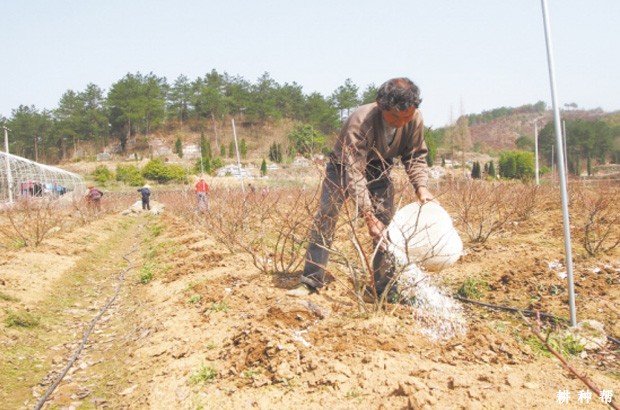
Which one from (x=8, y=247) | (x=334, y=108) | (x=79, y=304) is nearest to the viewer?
(x=79, y=304)

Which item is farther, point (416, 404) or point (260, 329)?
point (260, 329)

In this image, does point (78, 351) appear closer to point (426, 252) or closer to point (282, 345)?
point (282, 345)

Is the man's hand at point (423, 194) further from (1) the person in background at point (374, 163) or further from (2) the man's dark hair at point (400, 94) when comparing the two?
(2) the man's dark hair at point (400, 94)

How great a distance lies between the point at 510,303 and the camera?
3516 mm

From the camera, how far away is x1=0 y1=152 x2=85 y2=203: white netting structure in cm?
1443

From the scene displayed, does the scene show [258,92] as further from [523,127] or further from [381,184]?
[523,127]

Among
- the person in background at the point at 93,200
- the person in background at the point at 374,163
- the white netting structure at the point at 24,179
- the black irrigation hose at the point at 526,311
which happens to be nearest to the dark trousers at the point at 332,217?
the person in background at the point at 374,163

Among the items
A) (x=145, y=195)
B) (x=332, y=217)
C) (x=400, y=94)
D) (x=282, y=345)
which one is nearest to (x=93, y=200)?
(x=145, y=195)

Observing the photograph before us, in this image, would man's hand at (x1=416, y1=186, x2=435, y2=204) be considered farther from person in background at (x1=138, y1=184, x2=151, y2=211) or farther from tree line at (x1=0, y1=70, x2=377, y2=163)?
tree line at (x1=0, y1=70, x2=377, y2=163)

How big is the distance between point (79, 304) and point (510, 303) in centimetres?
419

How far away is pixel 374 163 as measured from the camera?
3207 millimetres

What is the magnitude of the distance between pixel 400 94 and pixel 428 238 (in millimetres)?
840

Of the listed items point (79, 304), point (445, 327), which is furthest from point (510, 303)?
point (79, 304)

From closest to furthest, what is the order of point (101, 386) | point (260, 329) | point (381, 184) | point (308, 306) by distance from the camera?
point (260, 329) < point (101, 386) < point (308, 306) < point (381, 184)
